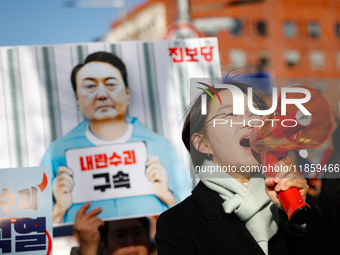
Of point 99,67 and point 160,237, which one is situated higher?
point 99,67

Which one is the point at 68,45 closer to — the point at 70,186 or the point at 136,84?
the point at 136,84

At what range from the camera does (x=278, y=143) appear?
1.45 m

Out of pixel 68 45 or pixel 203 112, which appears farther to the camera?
pixel 68 45

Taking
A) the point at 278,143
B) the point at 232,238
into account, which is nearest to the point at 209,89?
the point at 278,143

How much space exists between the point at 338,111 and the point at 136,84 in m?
1.23

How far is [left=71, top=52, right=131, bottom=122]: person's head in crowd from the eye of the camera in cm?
258

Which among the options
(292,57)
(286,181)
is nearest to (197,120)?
(286,181)

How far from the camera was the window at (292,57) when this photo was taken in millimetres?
35812

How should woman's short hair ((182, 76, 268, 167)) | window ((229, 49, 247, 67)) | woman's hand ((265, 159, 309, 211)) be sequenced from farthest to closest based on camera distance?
window ((229, 49, 247, 67)) < woman's short hair ((182, 76, 268, 167)) < woman's hand ((265, 159, 309, 211))

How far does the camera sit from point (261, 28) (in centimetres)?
3597

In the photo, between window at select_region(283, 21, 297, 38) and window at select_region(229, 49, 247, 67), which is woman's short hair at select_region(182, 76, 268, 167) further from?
window at select_region(283, 21, 297, 38)

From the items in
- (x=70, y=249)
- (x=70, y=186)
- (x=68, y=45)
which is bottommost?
(x=70, y=249)

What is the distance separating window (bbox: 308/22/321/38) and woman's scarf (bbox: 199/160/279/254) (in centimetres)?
3908

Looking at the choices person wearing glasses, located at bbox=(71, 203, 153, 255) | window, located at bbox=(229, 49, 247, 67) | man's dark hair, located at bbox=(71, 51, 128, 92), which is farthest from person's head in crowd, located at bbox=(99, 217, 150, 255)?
window, located at bbox=(229, 49, 247, 67)
